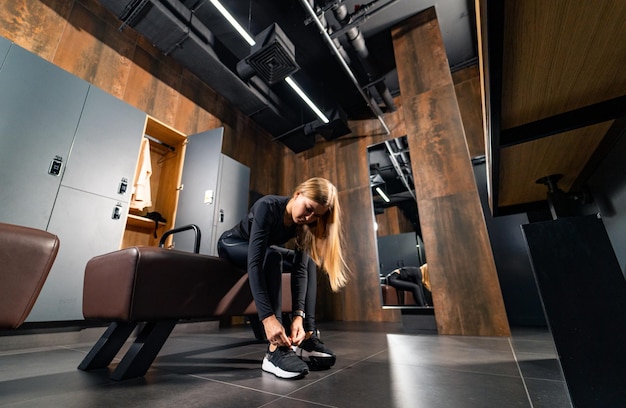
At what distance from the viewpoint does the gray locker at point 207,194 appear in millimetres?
2910

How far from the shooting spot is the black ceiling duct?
2.90 metres

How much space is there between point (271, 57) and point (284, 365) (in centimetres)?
309

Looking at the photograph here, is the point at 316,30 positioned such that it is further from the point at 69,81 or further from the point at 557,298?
the point at 557,298

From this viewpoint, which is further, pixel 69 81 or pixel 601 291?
pixel 69 81

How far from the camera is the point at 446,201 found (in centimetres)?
238

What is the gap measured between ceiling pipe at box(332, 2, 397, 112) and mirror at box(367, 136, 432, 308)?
2.78 feet

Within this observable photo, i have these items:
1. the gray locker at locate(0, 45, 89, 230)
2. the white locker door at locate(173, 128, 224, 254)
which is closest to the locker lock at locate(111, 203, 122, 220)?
the gray locker at locate(0, 45, 89, 230)

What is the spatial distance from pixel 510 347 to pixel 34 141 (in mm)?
3361

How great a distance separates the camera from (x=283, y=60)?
3072 mm

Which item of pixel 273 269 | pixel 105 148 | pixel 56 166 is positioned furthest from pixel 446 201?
pixel 56 166

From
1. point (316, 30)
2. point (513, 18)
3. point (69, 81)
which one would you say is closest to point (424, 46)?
point (316, 30)

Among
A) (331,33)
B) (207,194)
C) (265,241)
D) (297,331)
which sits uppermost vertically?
(331,33)

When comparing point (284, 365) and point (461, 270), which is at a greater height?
point (461, 270)

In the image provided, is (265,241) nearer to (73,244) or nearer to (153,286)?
(153,286)
